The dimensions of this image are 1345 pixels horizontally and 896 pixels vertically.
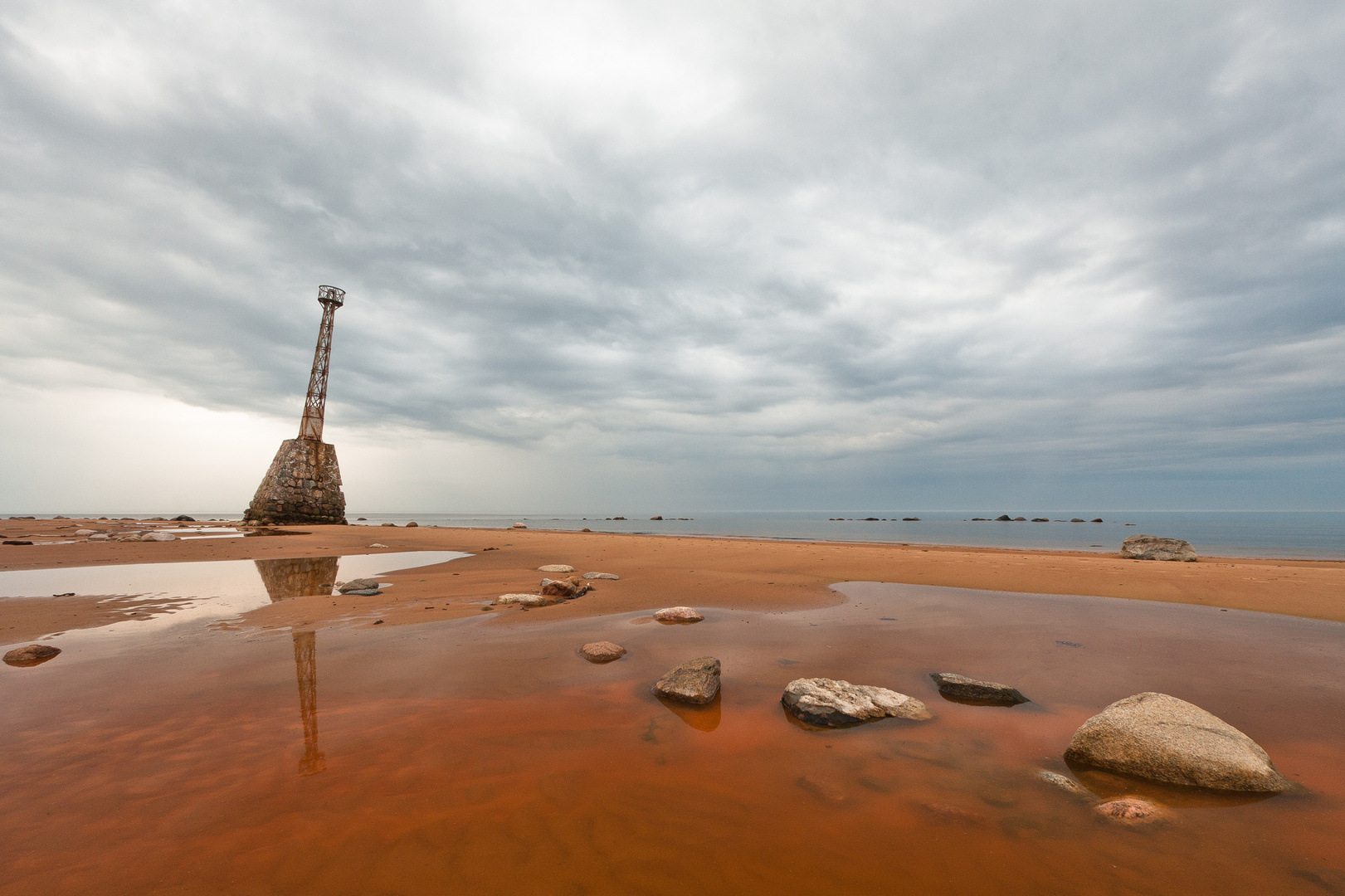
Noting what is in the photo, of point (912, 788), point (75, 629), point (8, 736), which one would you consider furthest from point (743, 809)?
point (75, 629)

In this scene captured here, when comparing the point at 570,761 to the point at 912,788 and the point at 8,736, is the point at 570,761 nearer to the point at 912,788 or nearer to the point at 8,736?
the point at 912,788

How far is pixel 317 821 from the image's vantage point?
296 centimetres

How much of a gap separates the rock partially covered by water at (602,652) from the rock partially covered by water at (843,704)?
7.22 ft

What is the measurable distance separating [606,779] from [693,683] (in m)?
1.57

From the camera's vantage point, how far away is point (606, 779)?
3512mm

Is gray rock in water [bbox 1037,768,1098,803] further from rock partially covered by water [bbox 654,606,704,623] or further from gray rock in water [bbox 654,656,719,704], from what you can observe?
rock partially covered by water [bbox 654,606,704,623]

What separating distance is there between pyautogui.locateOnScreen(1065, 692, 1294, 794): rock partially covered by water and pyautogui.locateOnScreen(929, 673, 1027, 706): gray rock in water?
91cm

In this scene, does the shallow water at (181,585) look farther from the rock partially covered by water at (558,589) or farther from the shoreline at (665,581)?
the rock partially covered by water at (558,589)

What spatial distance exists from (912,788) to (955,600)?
7.27 meters

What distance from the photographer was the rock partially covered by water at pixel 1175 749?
11.2 ft

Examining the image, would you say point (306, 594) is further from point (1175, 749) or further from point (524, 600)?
point (1175, 749)

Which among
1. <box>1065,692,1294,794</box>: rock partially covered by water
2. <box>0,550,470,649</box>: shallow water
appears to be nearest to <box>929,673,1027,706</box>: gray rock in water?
<box>1065,692,1294,794</box>: rock partially covered by water

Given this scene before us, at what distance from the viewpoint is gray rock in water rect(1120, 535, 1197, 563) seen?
58.1 ft

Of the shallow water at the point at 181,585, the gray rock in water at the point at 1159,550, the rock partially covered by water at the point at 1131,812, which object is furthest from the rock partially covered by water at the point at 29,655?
the gray rock in water at the point at 1159,550
